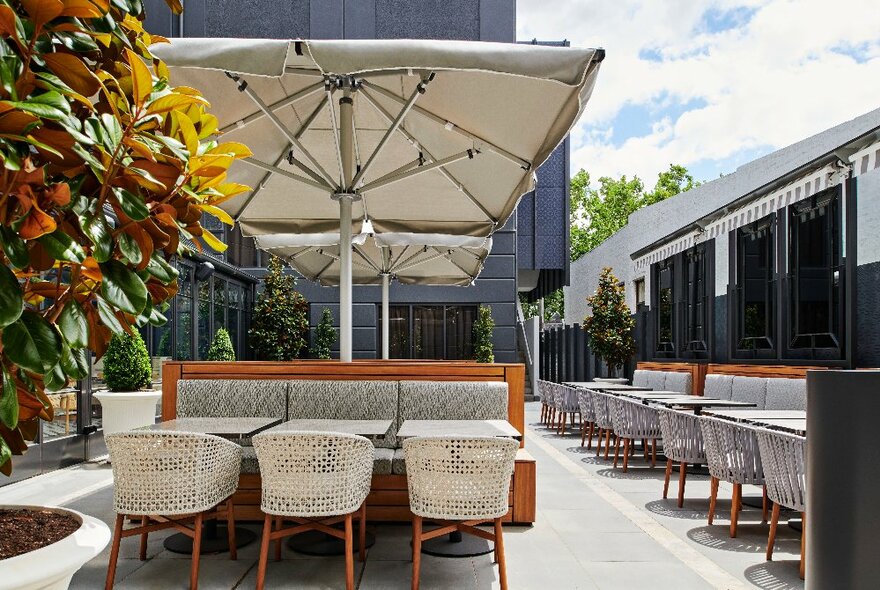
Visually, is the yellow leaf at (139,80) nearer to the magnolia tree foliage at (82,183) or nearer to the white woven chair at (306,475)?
the magnolia tree foliage at (82,183)

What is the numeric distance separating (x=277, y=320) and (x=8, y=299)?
1475cm

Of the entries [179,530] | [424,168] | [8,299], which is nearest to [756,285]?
[424,168]

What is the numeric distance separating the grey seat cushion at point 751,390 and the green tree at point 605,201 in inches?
1443

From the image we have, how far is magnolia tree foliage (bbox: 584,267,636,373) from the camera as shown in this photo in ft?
47.6

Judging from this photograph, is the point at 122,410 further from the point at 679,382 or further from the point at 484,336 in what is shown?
the point at 484,336

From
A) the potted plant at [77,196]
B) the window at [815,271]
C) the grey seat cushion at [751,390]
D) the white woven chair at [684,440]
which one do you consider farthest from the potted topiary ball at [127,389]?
the window at [815,271]

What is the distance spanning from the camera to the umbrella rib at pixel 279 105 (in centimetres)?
531

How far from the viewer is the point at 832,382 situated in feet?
3.37

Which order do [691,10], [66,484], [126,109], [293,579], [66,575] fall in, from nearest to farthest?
[126,109] < [66,575] < [293,579] < [66,484] < [691,10]

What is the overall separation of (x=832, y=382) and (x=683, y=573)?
3667 millimetres

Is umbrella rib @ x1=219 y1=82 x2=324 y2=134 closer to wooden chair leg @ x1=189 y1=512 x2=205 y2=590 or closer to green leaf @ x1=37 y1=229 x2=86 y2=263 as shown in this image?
wooden chair leg @ x1=189 y1=512 x2=205 y2=590

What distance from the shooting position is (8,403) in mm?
1409

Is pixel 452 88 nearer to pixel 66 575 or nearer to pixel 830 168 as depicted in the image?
pixel 66 575

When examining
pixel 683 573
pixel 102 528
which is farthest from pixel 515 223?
pixel 102 528
